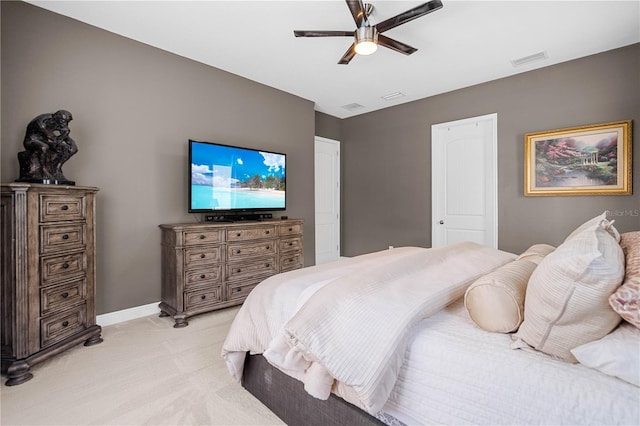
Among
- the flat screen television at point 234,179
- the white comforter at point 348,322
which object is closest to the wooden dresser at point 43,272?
the flat screen television at point 234,179

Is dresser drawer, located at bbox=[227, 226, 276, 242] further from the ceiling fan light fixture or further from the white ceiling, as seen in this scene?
the ceiling fan light fixture

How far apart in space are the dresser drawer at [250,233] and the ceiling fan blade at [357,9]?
2.25 metres

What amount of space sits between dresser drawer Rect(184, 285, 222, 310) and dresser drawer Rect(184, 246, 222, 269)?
10.5 inches

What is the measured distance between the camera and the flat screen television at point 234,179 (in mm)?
3225

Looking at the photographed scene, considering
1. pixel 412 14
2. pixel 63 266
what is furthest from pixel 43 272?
pixel 412 14

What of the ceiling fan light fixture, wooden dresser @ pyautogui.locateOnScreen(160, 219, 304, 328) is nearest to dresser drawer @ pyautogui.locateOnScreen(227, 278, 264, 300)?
wooden dresser @ pyautogui.locateOnScreen(160, 219, 304, 328)

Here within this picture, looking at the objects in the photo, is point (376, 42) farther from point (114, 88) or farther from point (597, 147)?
point (597, 147)

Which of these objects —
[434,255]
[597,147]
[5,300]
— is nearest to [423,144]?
[597,147]

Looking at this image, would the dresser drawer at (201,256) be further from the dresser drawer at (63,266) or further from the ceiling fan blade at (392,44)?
the ceiling fan blade at (392,44)

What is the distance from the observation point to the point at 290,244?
151 inches

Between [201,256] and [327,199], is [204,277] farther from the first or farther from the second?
[327,199]

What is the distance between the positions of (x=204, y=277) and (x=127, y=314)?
822 millimetres

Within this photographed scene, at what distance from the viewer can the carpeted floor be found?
62.4 inches

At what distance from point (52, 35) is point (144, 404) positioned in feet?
9.95
